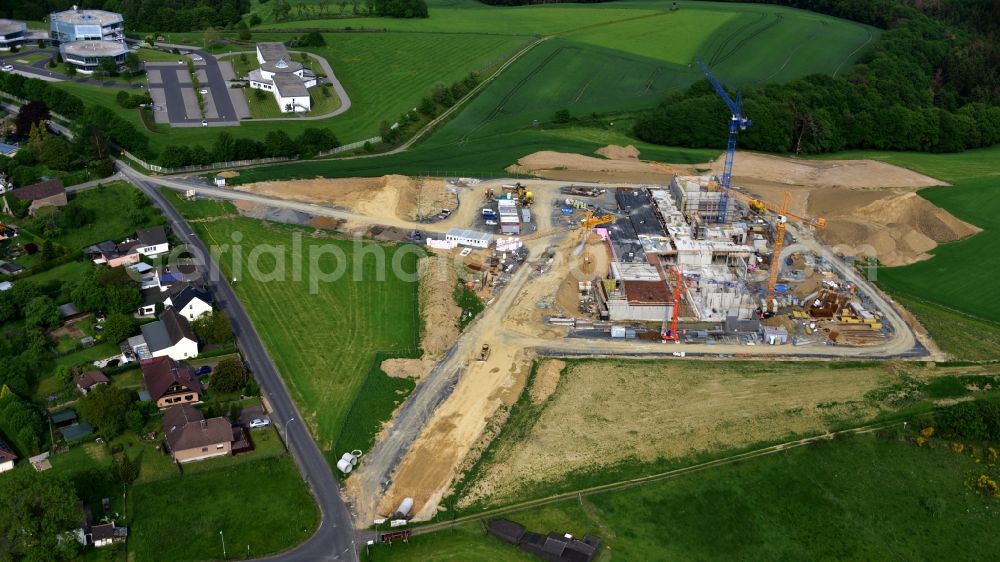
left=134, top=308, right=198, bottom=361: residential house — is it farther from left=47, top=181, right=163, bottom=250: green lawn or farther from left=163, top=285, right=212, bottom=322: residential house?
left=47, top=181, right=163, bottom=250: green lawn

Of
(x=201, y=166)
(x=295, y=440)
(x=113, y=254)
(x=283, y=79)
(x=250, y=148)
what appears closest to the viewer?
(x=295, y=440)

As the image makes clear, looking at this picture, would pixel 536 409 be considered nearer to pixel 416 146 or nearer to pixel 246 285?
pixel 246 285

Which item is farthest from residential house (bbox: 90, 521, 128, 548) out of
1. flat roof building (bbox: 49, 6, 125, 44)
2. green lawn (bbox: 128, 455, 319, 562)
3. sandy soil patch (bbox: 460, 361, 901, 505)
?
flat roof building (bbox: 49, 6, 125, 44)

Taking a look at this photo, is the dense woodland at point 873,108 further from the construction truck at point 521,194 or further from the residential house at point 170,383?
the residential house at point 170,383

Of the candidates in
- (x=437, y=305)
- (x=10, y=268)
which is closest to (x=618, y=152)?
(x=437, y=305)

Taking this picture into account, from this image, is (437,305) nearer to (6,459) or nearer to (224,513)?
(224,513)

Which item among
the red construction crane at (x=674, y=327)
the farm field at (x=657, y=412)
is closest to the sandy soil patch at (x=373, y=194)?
the red construction crane at (x=674, y=327)
